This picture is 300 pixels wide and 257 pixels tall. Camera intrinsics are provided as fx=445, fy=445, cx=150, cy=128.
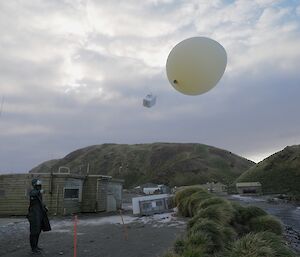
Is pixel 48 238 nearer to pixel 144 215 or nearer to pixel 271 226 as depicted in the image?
pixel 271 226

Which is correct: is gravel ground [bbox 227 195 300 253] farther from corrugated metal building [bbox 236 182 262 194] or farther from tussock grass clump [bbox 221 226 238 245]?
corrugated metal building [bbox 236 182 262 194]

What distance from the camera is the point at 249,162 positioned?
6181 inches

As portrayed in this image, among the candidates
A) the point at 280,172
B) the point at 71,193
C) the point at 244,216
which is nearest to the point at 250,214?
the point at 244,216

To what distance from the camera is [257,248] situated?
8.62m

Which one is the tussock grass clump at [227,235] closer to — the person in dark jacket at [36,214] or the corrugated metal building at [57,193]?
the person in dark jacket at [36,214]

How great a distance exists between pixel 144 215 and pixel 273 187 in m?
59.1

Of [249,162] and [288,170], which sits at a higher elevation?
[249,162]

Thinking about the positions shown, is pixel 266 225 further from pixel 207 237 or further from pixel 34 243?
pixel 34 243

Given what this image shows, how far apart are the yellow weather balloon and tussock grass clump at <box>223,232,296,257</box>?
10.5 feet

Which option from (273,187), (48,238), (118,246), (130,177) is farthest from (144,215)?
A: (130,177)

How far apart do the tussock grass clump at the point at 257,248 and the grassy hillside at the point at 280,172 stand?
70932mm

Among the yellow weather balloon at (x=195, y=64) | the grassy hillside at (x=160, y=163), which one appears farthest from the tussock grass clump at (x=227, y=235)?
the grassy hillside at (x=160, y=163)

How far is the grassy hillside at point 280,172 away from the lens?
8183 cm

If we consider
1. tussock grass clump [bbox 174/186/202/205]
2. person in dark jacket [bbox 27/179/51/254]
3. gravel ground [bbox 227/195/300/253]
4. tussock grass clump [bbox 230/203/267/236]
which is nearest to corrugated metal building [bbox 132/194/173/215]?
tussock grass clump [bbox 174/186/202/205]
